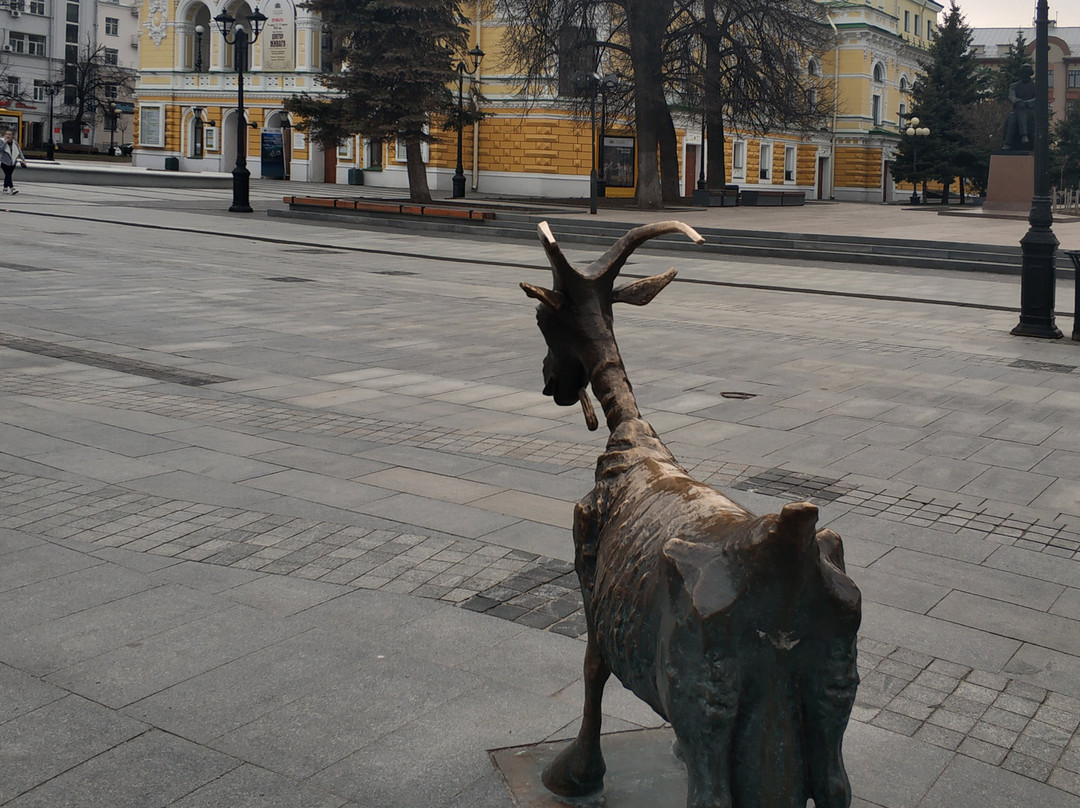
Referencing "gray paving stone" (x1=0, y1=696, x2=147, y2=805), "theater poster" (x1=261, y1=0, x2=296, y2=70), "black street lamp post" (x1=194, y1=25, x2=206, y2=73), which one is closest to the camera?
"gray paving stone" (x1=0, y1=696, x2=147, y2=805)

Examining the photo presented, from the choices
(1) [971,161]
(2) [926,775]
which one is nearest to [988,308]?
(2) [926,775]

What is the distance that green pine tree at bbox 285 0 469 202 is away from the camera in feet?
111

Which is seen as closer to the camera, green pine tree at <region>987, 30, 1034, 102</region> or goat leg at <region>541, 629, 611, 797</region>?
goat leg at <region>541, 629, 611, 797</region>

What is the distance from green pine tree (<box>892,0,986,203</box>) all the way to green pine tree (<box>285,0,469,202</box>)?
3505cm

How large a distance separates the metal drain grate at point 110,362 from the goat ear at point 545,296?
733 centimetres

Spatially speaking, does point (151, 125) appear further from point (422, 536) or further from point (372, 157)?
point (422, 536)

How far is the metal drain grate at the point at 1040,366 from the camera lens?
11.8 m

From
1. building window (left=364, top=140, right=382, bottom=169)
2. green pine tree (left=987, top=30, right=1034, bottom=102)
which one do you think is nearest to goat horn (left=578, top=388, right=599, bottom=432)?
building window (left=364, top=140, right=382, bottom=169)

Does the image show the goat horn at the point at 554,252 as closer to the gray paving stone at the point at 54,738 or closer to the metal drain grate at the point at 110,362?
the gray paving stone at the point at 54,738

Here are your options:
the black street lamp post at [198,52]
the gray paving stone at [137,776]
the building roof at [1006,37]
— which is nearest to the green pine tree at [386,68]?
the black street lamp post at [198,52]

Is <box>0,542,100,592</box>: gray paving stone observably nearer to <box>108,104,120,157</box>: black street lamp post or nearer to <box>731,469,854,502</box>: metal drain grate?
<box>731,469,854,502</box>: metal drain grate

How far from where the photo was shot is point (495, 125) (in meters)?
51.8

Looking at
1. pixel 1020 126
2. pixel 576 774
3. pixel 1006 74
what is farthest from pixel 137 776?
pixel 1006 74

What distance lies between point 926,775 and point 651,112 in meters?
34.5
